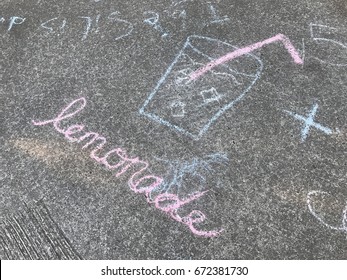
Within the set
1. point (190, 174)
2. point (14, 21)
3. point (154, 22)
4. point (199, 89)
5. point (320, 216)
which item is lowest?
point (320, 216)

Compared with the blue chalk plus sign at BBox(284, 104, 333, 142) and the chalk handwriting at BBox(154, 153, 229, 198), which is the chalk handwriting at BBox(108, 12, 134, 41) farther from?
the blue chalk plus sign at BBox(284, 104, 333, 142)

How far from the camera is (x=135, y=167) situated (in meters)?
2.46

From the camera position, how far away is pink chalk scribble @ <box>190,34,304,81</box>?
2.81 meters

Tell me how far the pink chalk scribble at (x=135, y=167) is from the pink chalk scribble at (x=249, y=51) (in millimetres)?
672

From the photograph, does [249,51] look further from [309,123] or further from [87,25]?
[87,25]

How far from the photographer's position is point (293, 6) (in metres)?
3.13

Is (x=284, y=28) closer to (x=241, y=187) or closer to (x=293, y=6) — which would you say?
(x=293, y=6)

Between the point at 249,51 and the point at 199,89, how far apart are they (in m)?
0.43

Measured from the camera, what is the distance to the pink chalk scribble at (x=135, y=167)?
2.25 m

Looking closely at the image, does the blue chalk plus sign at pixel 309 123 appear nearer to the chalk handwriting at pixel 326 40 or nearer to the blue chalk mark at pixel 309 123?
the blue chalk mark at pixel 309 123

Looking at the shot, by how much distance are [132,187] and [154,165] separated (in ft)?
0.55

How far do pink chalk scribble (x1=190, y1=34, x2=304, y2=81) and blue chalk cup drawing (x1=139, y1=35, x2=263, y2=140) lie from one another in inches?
0.8

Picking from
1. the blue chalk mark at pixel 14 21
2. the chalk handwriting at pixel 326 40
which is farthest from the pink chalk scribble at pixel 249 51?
the blue chalk mark at pixel 14 21

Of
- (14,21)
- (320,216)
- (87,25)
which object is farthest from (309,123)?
(14,21)
